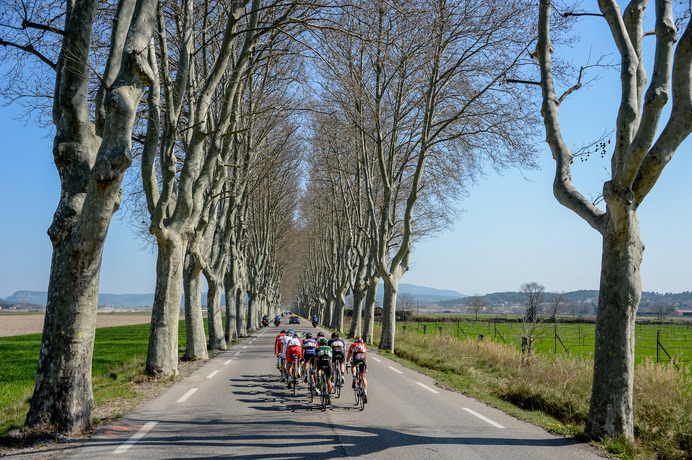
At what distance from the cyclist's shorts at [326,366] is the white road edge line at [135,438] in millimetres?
3171

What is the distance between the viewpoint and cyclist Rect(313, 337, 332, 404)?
9242mm

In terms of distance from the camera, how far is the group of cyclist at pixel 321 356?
940 cm

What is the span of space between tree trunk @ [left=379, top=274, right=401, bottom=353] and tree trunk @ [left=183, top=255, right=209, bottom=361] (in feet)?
24.8

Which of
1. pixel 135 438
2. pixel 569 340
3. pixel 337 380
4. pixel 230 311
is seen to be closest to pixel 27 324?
pixel 230 311

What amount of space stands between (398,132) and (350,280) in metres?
15.1

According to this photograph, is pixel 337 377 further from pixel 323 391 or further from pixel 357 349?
pixel 323 391

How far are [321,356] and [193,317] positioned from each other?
7989 millimetres

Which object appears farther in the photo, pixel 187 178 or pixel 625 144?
pixel 187 178

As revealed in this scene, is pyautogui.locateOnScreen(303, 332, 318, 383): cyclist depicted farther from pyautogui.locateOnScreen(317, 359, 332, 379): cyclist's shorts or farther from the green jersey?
pyautogui.locateOnScreen(317, 359, 332, 379): cyclist's shorts

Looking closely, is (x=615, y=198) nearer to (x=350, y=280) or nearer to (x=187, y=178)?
(x=187, y=178)

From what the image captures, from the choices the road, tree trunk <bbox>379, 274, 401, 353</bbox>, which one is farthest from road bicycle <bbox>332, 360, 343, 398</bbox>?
tree trunk <bbox>379, 274, 401, 353</bbox>

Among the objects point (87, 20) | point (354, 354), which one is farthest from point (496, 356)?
point (87, 20)

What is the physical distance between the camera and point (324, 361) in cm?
962

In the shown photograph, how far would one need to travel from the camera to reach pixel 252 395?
1002cm
